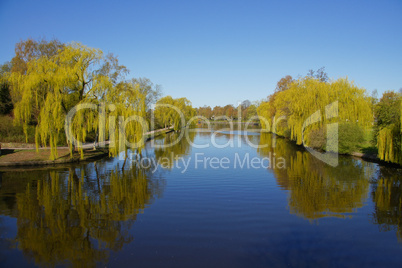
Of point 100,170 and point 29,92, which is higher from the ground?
point 29,92

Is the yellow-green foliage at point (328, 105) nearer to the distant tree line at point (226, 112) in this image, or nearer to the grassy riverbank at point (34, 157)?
the grassy riverbank at point (34, 157)

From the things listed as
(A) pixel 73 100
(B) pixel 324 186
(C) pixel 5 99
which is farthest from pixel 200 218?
(C) pixel 5 99

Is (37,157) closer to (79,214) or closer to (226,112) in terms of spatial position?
(79,214)

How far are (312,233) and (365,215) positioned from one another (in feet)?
9.78

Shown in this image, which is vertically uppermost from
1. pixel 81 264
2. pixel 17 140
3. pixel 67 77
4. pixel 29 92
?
pixel 67 77

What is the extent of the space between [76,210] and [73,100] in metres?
11.7

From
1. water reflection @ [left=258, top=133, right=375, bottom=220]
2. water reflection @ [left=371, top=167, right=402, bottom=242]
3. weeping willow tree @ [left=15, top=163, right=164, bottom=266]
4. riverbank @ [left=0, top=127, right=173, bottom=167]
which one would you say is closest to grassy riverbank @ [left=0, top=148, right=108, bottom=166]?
riverbank @ [left=0, top=127, right=173, bottom=167]

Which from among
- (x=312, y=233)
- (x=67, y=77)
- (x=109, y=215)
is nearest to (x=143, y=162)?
(x=67, y=77)

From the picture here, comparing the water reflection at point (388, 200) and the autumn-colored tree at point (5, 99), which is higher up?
the autumn-colored tree at point (5, 99)

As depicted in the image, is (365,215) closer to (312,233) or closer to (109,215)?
(312,233)

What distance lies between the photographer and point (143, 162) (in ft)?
67.1

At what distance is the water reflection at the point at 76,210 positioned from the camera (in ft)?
23.9

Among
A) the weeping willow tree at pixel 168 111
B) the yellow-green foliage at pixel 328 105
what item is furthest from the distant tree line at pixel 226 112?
the yellow-green foliage at pixel 328 105

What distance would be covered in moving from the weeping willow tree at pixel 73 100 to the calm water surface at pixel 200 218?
2.88 metres
